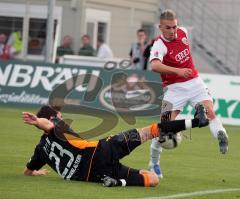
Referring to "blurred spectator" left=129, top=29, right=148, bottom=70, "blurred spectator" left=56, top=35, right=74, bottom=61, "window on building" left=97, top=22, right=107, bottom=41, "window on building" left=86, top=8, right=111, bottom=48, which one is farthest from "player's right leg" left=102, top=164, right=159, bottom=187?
"window on building" left=97, top=22, right=107, bottom=41

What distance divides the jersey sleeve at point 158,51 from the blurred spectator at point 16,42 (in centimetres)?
1960

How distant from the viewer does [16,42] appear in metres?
32.8

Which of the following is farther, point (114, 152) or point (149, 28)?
point (149, 28)

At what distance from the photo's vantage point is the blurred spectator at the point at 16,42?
32291mm

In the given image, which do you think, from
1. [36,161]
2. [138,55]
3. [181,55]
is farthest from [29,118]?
[138,55]

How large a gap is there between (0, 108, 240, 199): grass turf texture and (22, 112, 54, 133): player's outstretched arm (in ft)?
2.30

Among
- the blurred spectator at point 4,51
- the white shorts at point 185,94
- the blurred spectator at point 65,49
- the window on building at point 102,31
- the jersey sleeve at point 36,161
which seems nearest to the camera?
the jersey sleeve at point 36,161

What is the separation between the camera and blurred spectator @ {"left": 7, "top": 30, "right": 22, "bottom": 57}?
32291mm

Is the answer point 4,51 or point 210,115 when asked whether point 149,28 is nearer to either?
point 4,51

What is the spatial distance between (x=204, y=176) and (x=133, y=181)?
191 centimetres

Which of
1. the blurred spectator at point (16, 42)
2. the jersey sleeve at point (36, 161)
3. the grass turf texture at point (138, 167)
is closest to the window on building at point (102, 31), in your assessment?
the blurred spectator at point (16, 42)

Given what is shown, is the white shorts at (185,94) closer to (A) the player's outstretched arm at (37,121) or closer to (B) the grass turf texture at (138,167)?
(B) the grass turf texture at (138,167)

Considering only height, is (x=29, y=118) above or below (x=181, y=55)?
below

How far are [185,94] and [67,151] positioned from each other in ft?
7.26
